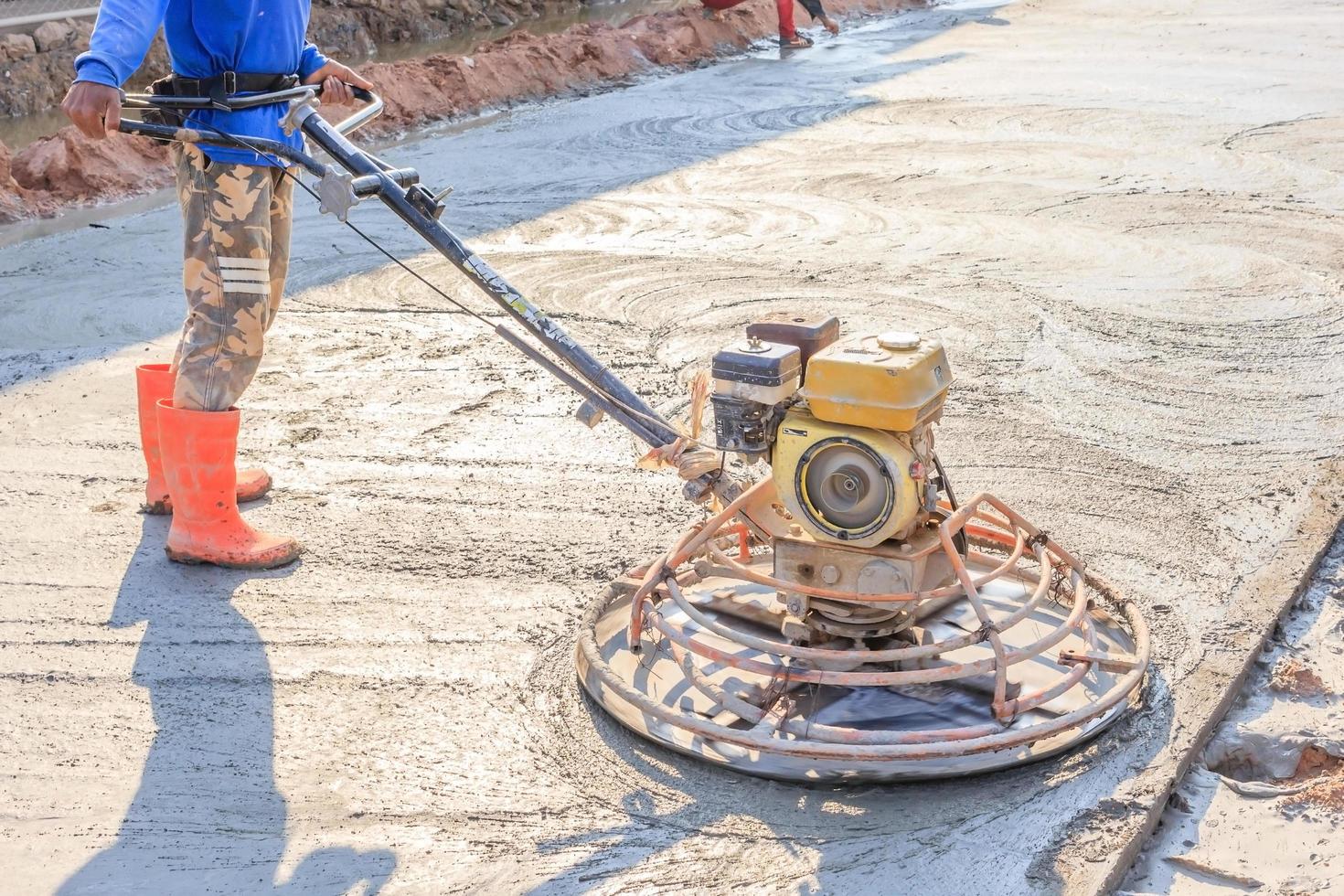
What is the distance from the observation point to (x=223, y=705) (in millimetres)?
3350

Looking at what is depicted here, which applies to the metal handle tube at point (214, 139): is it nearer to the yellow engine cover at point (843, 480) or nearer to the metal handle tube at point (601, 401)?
the metal handle tube at point (601, 401)

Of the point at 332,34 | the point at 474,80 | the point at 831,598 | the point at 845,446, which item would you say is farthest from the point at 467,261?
the point at 332,34

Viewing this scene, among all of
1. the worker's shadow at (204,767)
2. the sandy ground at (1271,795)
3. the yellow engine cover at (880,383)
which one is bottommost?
the sandy ground at (1271,795)

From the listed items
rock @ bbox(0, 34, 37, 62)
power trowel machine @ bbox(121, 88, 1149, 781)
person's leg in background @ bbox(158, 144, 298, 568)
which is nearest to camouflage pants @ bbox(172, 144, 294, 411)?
person's leg in background @ bbox(158, 144, 298, 568)

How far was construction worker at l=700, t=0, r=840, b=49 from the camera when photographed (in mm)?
12875

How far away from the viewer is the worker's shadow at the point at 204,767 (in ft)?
9.05

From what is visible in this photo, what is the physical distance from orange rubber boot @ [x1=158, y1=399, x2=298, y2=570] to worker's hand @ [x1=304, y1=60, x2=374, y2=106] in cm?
97

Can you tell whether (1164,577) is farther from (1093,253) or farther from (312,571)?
(1093,253)

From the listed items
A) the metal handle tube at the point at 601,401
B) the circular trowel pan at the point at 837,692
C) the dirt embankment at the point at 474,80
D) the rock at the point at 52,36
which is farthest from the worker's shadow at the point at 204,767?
the rock at the point at 52,36

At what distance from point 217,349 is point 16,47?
9.64 m

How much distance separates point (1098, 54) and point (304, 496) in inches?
355

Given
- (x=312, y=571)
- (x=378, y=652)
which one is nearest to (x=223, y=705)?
(x=378, y=652)

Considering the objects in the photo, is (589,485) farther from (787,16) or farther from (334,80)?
(787,16)

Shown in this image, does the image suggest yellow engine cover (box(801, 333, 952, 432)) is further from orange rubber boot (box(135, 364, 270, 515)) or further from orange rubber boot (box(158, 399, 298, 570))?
orange rubber boot (box(135, 364, 270, 515))
